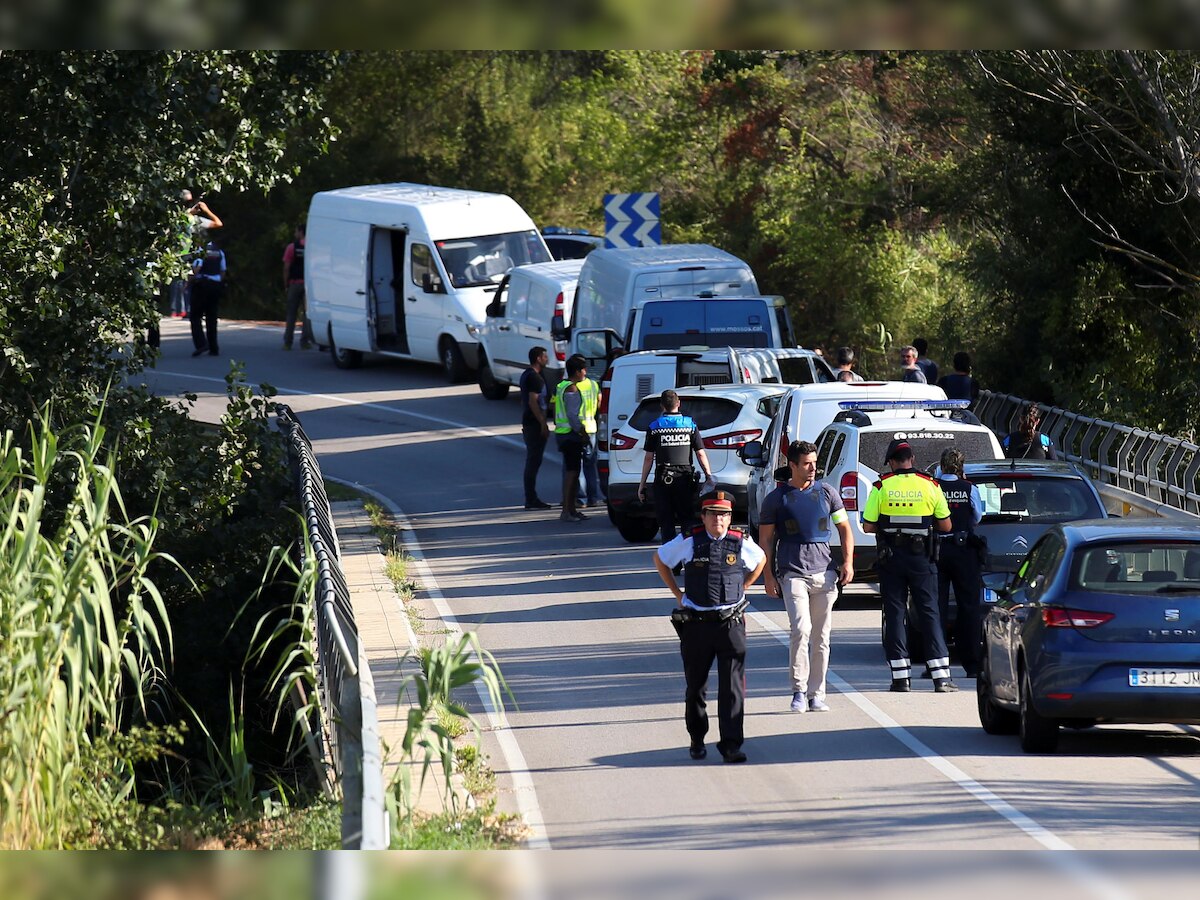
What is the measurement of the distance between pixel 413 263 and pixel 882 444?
58.2 feet

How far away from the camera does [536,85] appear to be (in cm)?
4841

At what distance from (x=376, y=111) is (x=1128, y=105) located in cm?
2882

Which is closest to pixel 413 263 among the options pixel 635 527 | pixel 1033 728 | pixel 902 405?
pixel 635 527

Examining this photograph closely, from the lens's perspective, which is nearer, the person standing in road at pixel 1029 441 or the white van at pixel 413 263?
the person standing in road at pixel 1029 441

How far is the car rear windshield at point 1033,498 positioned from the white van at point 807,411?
7.88 ft

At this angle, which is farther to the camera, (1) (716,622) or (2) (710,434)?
(2) (710,434)

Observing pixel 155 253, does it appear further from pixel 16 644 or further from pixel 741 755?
pixel 16 644

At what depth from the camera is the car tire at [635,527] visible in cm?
2058

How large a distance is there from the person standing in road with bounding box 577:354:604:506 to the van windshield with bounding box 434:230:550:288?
8961mm

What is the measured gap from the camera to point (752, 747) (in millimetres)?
11320

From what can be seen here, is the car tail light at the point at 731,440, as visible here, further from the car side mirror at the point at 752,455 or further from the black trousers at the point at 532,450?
the black trousers at the point at 532,450

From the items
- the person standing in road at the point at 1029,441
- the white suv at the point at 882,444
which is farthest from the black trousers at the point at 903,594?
the person standing in road at the point at 1029,441

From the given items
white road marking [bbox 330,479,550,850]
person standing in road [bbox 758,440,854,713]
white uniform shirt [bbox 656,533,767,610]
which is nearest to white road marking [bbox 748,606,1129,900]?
person standing in road [bbox 758,440,854,713]

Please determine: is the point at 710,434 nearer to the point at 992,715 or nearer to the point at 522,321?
the point at 992,715
